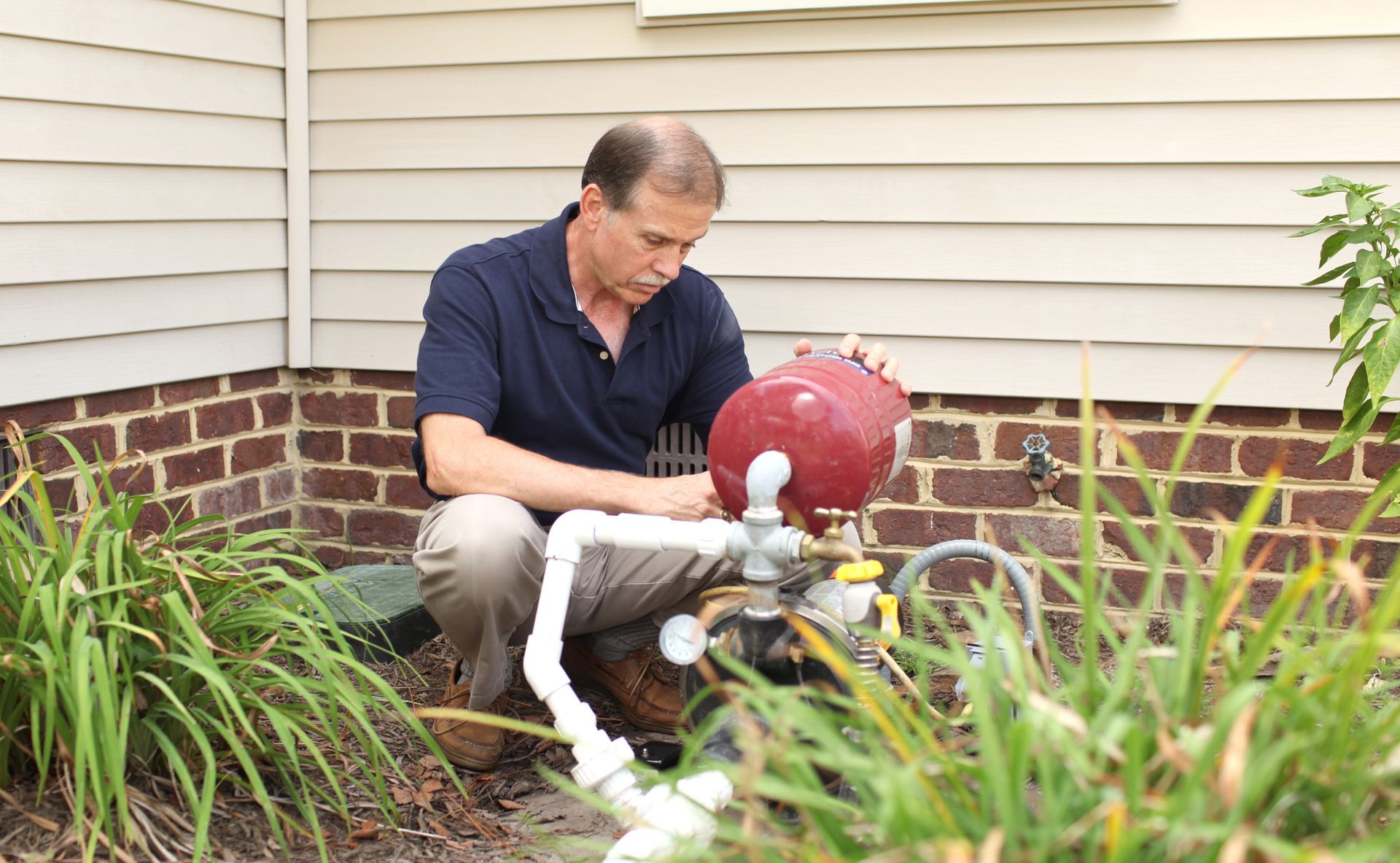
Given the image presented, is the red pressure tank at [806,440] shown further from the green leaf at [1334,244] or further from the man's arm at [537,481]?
the green leaf at [1334,244]

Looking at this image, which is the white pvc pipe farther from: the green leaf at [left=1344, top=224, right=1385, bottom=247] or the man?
the green leaf at [left=1344, top=224, right=1385, bottom=247]

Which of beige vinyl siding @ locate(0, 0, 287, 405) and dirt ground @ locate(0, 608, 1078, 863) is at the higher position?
beige vinyl siding @ locate(0, 0, 287, 405)

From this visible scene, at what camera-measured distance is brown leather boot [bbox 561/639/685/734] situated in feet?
8.62

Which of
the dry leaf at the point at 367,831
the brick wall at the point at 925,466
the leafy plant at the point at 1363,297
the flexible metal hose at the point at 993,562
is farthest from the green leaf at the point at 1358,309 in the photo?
the dry leaf at the point at 367,831

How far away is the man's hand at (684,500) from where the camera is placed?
2.19 m

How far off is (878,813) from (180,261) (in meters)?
2.60

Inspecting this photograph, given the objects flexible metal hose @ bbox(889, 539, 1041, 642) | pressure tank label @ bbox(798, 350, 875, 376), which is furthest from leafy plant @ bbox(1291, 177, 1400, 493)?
pressure tank label @ bbox(798, 350, 875, 376)

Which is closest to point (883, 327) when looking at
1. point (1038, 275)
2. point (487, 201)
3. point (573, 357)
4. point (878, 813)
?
point (1038, 275)

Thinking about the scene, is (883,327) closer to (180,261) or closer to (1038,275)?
(1038,275)

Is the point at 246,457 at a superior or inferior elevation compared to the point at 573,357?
inferior

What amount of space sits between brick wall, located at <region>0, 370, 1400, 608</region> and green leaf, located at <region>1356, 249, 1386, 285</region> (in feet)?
1.77

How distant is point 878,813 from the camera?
1.19 meters

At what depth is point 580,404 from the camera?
2.60 meters

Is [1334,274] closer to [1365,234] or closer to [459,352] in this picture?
[1365,234]
